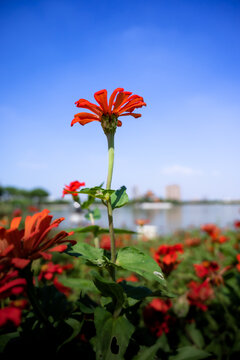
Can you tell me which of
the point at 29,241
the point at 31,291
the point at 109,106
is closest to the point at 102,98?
the point at 109,106

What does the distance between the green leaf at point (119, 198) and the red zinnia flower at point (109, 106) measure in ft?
0.67

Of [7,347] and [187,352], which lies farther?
[187,352]

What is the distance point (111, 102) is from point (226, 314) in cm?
119

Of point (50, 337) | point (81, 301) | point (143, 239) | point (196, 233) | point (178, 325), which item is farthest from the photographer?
point (196, 233)

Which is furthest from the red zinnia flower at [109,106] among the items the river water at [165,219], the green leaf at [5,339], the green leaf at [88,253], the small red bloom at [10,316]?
the river water at [165,219]

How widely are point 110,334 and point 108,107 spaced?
56 cm

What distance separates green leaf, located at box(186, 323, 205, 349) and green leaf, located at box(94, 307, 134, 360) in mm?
647

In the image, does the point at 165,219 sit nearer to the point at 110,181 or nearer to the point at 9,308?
the point at 110,181

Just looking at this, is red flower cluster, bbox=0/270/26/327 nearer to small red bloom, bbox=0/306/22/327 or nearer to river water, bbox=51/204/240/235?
small red bloom, bbox=0/306/22/327

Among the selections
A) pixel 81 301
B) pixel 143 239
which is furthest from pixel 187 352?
pixel 143 239

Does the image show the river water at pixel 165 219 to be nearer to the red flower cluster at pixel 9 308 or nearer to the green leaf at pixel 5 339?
the green leaf at pixel 5 339

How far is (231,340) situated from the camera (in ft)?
3.71

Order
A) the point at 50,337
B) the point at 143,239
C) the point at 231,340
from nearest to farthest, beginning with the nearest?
1. the point at 50,337
2. the point at 231,340
3. the point at 143,239

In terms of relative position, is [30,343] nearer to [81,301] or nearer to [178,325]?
[81,301]
